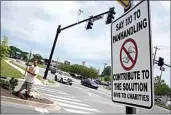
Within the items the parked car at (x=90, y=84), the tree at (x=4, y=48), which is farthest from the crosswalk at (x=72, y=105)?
the parked car at (x=90, y=84)

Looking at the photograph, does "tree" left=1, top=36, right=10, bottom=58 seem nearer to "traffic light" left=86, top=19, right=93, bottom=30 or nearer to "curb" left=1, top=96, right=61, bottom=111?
"traffic light" left=86, top=19, right=93, bottom=30

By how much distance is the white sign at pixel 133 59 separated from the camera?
2145 mm

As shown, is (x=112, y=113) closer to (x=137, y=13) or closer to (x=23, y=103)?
(x=23, y=103)

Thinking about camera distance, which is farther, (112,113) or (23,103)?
(112,113)

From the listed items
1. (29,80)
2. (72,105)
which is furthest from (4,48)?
(29,80)

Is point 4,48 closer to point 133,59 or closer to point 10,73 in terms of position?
point 10,73

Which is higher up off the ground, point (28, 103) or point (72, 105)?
point (28, 103)

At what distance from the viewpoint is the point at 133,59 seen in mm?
2309

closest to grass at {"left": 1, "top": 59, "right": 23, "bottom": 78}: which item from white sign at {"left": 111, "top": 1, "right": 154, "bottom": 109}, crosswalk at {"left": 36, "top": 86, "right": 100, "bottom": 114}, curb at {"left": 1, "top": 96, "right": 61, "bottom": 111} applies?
crosswalk at {"left": 36, "top": 86, "right": 100, "bottom": 114}

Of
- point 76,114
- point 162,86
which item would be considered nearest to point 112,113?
point 76,114

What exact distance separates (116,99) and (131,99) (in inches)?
10.5

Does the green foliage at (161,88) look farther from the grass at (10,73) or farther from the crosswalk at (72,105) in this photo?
the crosswalk at (72,105)

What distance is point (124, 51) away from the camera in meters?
2.49

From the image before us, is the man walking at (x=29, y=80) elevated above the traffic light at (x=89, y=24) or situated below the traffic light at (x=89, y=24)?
below
